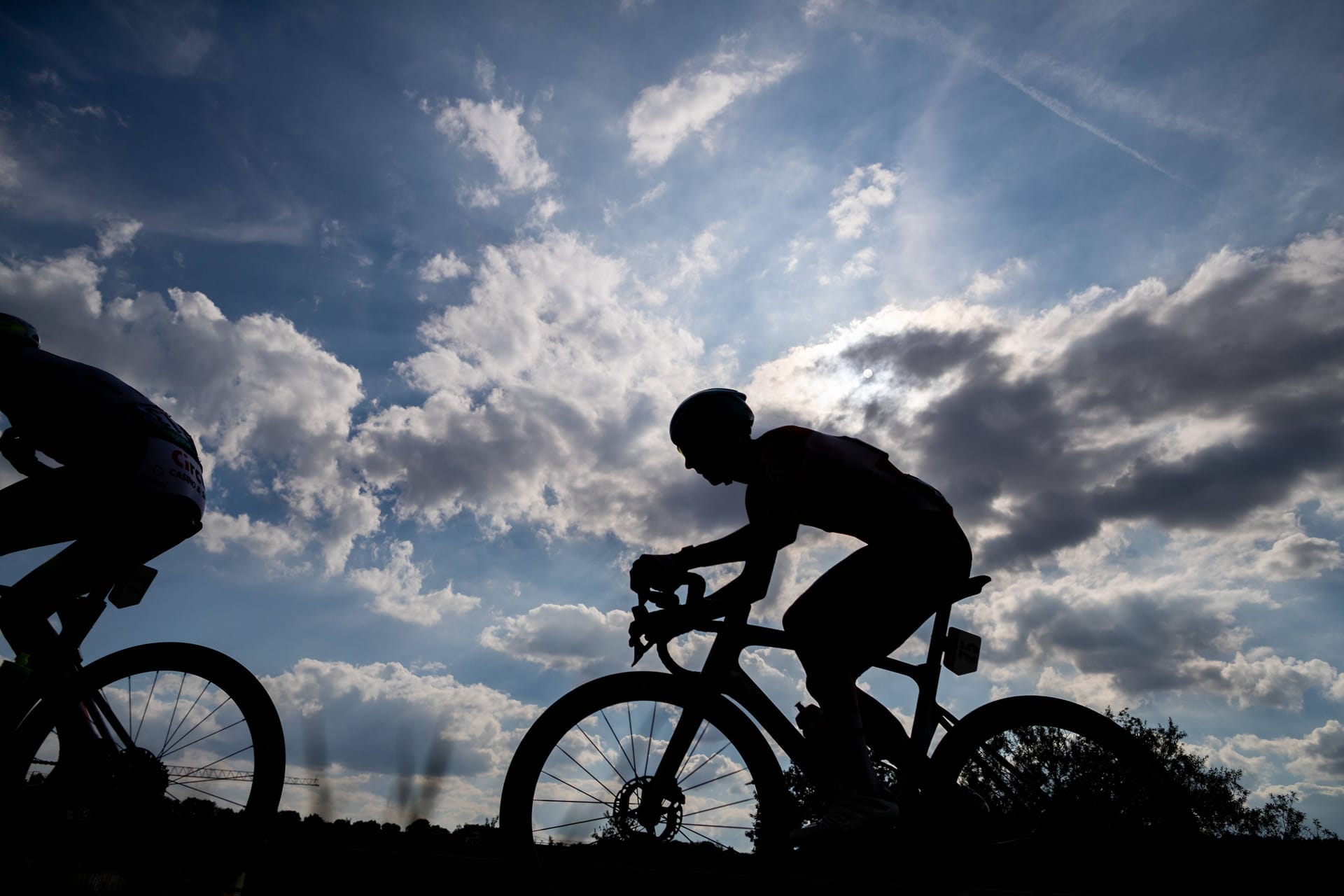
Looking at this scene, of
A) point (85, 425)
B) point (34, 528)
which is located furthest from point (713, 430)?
point (34, 528)

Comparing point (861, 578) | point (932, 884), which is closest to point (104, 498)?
point (861, 578)

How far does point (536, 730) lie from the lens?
331cm

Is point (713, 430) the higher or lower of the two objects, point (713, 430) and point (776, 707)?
the higher

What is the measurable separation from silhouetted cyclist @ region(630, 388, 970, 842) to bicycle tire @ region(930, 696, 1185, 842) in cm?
50

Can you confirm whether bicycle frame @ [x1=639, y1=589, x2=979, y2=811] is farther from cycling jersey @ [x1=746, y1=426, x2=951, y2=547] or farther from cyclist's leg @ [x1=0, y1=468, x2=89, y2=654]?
cyclist's leg @ [x1=0, y1=468, x2=89, y2=654]

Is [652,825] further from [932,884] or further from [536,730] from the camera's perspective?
[932,884]

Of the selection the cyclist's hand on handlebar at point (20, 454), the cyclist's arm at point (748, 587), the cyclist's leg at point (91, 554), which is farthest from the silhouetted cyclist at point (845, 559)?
the cyclist's hand on handlebar at point (20, 454)

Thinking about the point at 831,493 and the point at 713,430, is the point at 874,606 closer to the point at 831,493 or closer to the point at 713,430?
the point at 831,493

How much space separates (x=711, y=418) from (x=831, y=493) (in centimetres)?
79

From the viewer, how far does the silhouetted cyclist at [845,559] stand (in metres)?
3.59

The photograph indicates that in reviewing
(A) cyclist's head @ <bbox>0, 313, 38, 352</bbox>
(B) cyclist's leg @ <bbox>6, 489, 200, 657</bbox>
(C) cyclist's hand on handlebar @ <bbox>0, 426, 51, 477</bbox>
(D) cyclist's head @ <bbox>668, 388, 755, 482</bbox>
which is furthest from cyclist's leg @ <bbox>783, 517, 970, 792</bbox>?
(A) cyclist's head @ <bbox>0, 313, 38, 352</bbox>

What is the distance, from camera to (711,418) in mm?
4117

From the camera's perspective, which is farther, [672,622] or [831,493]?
[831,493]

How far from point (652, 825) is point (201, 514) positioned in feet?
9.40
